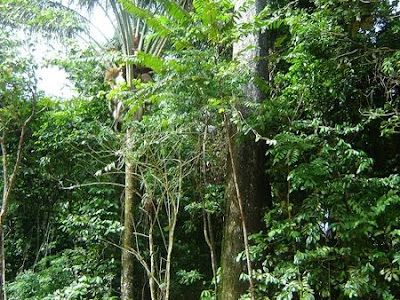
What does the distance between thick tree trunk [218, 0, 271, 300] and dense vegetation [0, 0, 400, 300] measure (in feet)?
0.04

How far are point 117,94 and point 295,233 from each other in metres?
→ 1.83

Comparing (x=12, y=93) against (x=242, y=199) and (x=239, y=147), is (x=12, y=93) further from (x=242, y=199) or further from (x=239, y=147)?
(x=242, y=199)

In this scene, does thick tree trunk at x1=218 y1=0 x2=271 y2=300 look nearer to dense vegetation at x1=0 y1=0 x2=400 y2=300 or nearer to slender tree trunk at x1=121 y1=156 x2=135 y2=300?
dense vegetation at x1=0 y1=0 x2=400 y2=300

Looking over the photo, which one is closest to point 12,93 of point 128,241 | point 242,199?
Answer: point 128,241

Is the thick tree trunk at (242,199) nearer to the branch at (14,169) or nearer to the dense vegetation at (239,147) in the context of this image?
the dense vegetation at (239,147)

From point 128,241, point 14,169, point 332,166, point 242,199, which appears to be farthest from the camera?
point 14,169

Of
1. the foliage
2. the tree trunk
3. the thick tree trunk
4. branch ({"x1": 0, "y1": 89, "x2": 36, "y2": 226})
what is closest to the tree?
branch ({"x1": 0, "y1": 89, "x2": 36, "y2": 226})

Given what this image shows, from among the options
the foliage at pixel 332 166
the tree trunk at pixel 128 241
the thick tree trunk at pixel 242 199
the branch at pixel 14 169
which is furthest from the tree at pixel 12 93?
the foliage at pixel 332 166

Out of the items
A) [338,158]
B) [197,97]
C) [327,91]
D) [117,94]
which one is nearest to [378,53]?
[327,91]

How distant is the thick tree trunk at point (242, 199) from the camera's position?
296cm

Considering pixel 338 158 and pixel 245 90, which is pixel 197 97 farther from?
pixel 338 158

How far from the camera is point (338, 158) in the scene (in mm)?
2951

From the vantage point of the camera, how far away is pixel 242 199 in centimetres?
315

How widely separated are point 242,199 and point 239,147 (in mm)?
462
